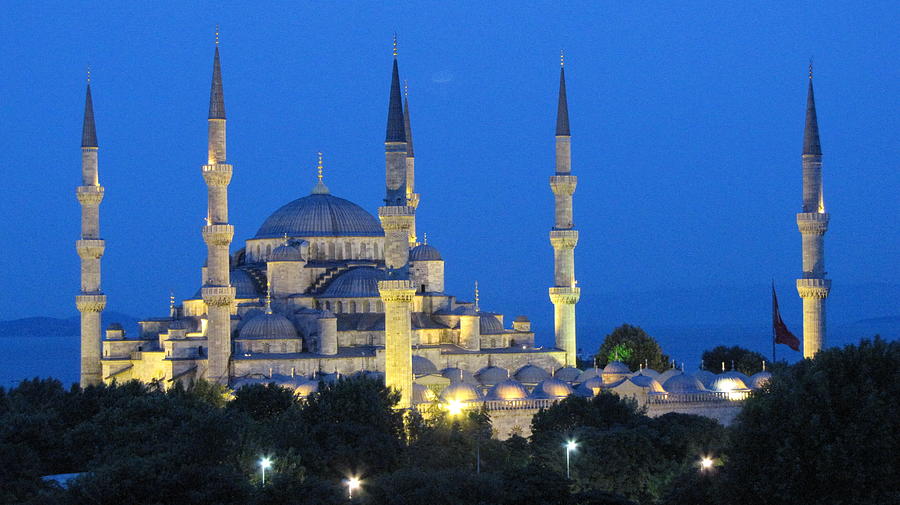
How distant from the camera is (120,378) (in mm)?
42844

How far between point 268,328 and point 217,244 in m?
2.74

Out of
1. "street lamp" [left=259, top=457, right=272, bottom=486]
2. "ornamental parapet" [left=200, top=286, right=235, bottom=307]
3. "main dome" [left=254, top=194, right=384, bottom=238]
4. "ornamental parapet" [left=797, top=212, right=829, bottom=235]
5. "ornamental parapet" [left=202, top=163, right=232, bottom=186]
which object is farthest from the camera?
"main dome" [left=254, top=194, right=384, bottom=238]

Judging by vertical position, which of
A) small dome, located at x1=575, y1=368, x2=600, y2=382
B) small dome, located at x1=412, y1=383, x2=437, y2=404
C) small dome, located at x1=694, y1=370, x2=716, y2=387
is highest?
small dome, located at x1=575, y1=368, x2=600, y2=382

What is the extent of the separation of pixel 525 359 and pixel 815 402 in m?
20.6

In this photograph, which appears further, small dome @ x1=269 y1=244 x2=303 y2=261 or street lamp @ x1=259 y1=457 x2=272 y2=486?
small dome @ x1=269 y1=244 x2=303 y2=261

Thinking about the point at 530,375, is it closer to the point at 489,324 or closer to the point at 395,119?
the point at 489,324

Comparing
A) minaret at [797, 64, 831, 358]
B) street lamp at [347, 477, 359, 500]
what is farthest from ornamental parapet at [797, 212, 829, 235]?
street lamp at [347, 477, 359, 500]

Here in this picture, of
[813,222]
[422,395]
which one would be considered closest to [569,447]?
[422,395]

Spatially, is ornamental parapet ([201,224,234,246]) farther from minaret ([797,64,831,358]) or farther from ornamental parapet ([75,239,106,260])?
minaret ([797,64,831,358])

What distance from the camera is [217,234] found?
39.2 metres

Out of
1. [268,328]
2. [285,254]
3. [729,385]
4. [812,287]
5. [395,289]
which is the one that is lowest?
[729,385]

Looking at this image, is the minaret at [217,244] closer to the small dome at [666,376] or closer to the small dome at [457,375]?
the small dome at [457,375]

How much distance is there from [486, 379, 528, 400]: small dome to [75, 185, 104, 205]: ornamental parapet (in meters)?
12.8

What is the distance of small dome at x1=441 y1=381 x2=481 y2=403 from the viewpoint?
36.4 metres
